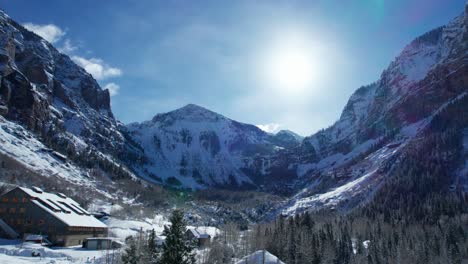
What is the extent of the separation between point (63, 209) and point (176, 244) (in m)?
75.1

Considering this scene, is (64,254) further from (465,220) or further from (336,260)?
(465,220)

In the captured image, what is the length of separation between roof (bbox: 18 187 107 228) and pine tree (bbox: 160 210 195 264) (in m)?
63.8

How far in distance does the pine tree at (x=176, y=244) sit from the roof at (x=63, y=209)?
63764 mm

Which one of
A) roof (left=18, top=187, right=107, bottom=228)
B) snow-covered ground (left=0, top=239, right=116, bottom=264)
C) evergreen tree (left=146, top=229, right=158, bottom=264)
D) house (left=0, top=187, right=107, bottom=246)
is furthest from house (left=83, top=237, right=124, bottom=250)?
evergreen tree (left=146, top=229, right=158, bottom=264)

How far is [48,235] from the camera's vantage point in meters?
93.9

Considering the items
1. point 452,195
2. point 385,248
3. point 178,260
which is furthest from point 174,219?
point 452,195

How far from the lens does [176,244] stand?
40.1 m

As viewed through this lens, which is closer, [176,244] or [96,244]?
[176,244]

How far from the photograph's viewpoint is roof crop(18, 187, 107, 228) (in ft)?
318

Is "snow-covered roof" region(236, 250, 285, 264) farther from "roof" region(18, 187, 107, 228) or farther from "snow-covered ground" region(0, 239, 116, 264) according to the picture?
"roof" region(18, 187, 107, 228)

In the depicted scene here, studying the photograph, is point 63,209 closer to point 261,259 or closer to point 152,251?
point 152,251

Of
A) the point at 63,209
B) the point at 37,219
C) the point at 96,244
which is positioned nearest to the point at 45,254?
the point at 96,244

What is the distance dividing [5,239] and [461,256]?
116649 mm

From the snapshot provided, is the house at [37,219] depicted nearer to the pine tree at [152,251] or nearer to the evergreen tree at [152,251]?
the evergreen tree at [152,251]
